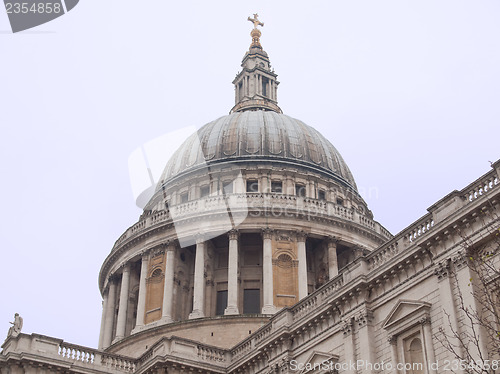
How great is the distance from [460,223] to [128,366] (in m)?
19.6

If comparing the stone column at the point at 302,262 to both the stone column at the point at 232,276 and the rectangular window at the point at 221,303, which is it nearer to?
the stone column at the point at 232,276

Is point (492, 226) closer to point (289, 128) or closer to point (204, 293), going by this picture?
point (204, 293)

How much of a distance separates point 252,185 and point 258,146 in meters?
3.76

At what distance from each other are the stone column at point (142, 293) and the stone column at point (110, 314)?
147 inches

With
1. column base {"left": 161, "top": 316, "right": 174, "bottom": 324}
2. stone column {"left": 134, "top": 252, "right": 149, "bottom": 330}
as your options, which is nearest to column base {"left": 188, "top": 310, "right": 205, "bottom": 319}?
column base {"left": 161, "top": 316, "right": 174, "bottom": 324}

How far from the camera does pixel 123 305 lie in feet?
167

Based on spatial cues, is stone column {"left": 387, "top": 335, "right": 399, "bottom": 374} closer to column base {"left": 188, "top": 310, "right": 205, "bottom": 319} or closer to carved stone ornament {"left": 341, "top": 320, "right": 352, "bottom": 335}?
carved stone ornament {"left": 341, "top": 320, "right": 352, "bottom": 335}

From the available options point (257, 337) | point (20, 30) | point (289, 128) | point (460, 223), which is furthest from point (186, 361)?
point (289, 128)

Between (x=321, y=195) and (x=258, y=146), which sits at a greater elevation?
(x=258, y=146)

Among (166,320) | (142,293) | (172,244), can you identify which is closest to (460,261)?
(166,320)

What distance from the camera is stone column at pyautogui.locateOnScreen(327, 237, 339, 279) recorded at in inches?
1884

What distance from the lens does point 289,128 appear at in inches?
2279

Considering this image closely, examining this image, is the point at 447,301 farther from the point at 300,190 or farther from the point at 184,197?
the point at 184,197

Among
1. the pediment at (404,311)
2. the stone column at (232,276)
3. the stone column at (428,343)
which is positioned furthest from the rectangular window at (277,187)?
the stone column at (428,343)
